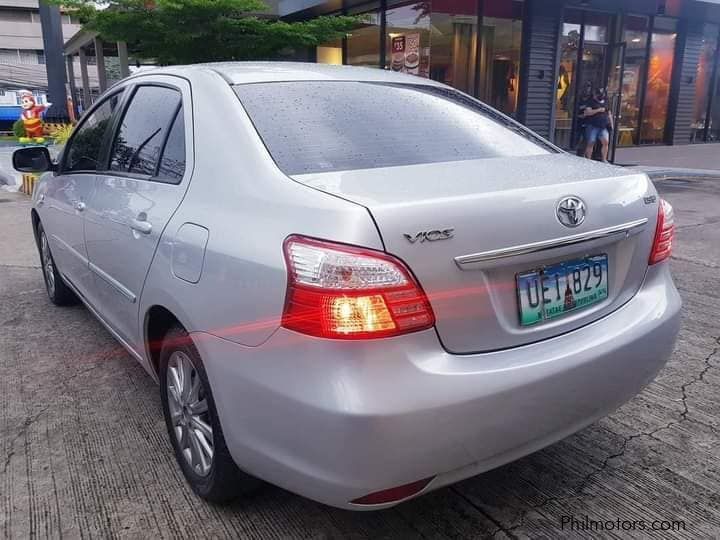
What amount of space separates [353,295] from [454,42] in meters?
13.9

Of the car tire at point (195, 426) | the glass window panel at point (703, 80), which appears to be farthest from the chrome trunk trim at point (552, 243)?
the glass window panel at point (703, 80)

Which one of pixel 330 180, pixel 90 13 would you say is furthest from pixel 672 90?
pixel 330 180

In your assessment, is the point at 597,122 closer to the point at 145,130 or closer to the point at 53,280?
the point at 53,280

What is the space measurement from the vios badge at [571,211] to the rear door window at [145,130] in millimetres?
1621

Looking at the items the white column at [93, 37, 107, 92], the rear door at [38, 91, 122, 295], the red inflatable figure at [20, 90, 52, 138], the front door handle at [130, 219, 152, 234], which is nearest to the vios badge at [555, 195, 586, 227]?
the front door handle at [130, 219, 152, 234]

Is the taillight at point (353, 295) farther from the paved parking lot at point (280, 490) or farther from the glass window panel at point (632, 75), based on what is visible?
the glass window panel at point (632, 75)

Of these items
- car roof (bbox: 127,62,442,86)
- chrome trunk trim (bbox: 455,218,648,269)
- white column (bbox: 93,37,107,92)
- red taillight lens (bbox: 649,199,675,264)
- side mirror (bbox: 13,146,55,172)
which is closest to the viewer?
chrome trunk trim (bbox: 455,218,648,269)

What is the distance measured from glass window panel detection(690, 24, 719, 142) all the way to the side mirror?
64.3 ft

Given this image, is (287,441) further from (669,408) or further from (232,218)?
(669,408)

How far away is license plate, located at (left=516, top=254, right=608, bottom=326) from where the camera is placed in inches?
78.2

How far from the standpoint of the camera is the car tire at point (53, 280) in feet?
15.0

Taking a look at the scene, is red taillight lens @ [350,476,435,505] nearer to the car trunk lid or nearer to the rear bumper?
the rear bumper

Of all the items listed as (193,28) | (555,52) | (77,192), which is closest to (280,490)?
(77,192)

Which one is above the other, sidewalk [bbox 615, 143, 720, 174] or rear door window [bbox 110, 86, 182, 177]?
rear door window [bbox 110, 86, 182, 177]
